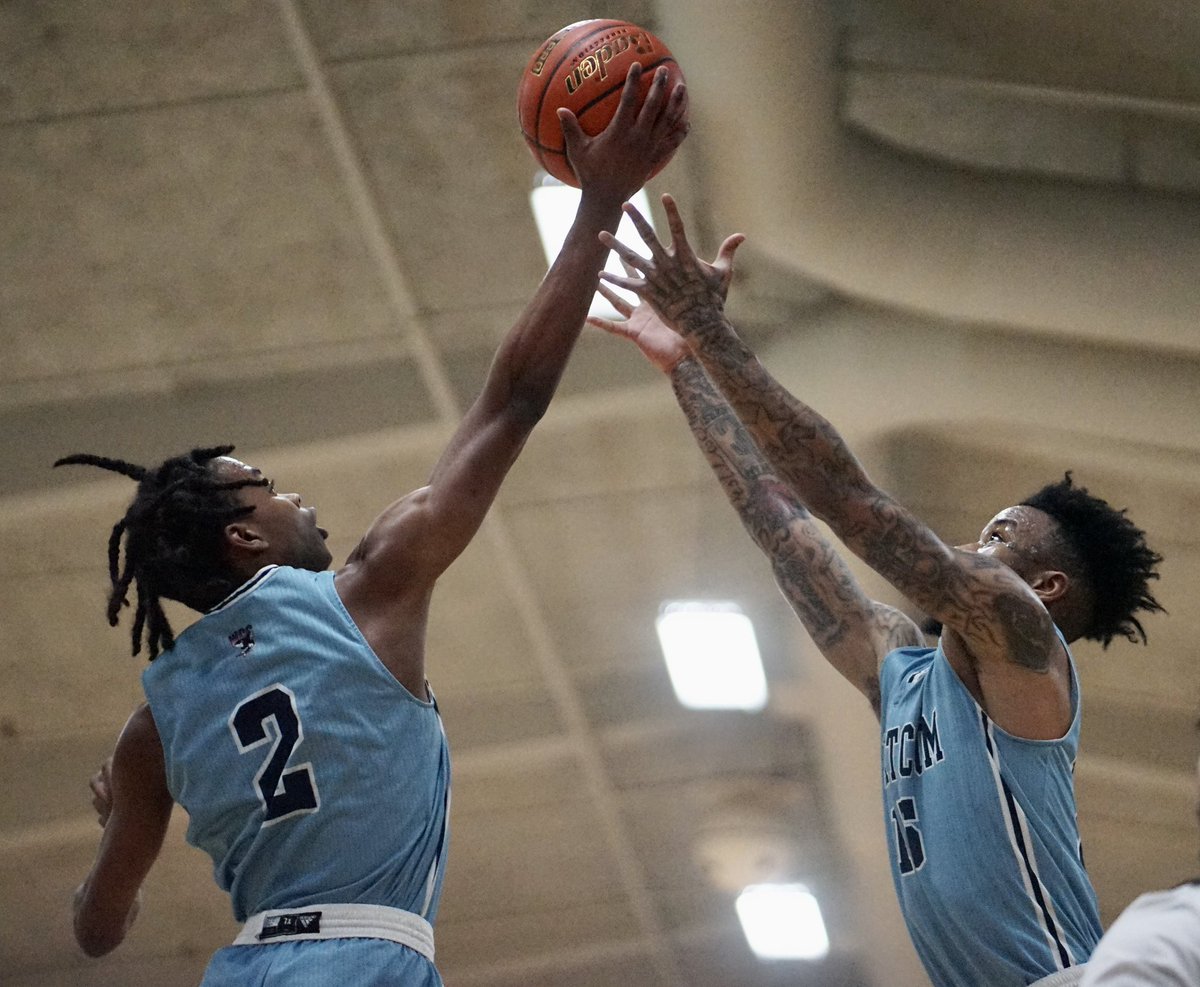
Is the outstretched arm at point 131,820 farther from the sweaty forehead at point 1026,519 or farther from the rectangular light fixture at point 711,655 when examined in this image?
the rectangular light fixture at point 711,655

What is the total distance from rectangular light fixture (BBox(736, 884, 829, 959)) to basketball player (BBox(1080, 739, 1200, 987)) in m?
6.96

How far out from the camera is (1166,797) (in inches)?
300

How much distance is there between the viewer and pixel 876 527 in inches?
122

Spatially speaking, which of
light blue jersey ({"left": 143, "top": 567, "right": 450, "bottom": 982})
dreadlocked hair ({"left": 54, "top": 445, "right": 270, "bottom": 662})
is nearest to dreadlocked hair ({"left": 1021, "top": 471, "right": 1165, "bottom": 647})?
light blue jersey ({"left": 143, "top": 567, "right": 450, "bottom": 982})

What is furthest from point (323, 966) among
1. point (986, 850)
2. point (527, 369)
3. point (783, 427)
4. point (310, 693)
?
point (783, 427)

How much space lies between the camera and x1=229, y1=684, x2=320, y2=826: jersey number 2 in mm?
2670

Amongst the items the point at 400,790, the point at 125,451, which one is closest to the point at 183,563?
the point at 400,790

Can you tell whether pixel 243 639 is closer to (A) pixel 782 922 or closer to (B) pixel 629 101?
(B) pixel 629 101

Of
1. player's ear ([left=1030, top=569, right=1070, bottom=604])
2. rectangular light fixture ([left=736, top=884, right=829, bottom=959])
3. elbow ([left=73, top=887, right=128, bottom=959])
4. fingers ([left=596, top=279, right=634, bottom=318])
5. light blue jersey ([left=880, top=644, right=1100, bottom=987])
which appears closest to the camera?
light blue jersey ([left=880, top=644, right=1100, bottom=987])

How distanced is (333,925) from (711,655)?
4.74 metres

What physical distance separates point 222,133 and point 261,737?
2962 mm

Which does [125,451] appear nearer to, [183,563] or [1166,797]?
[183,563]

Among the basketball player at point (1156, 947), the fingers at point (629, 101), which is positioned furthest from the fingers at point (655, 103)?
the basketball player at point (1156, 947)

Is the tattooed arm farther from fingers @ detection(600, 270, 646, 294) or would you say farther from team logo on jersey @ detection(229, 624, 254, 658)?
team logo on jersey @ detection(229, 624, 254, 658)
